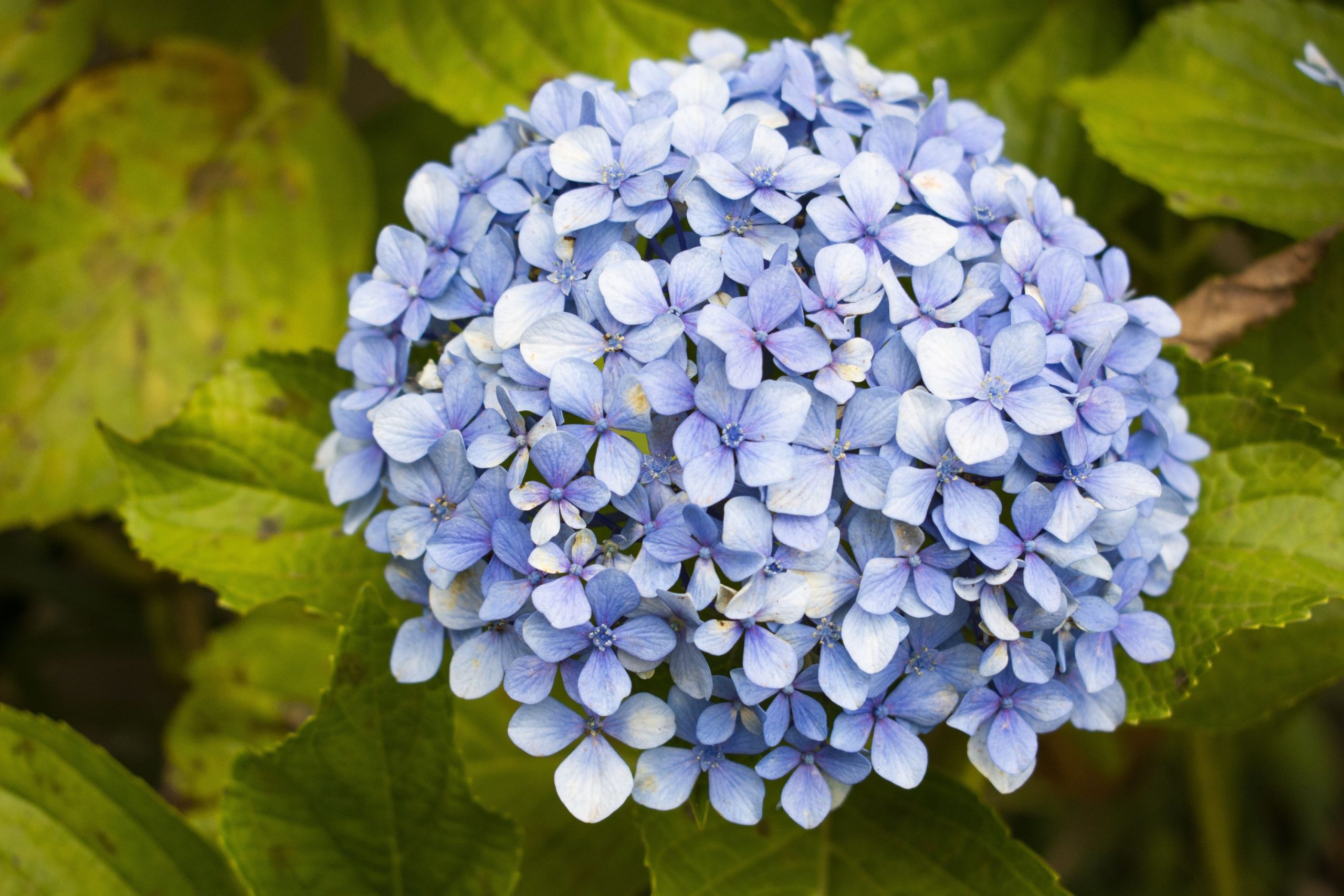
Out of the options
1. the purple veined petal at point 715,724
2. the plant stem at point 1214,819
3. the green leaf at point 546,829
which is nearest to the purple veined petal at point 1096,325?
the purple veined petal at point 715,724

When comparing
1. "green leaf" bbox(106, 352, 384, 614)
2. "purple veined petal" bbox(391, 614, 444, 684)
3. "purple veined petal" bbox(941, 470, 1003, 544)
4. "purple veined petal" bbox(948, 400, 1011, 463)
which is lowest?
"green leaf" bbox(106, 352, 384, 614)

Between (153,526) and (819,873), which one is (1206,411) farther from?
(153,526)

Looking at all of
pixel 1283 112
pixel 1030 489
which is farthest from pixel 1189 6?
pixel 1030 489

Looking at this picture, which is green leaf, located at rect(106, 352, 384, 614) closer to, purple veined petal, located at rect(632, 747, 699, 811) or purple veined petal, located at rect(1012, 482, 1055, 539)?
purple veined petal, located at rect(632, 747, 699, 811)

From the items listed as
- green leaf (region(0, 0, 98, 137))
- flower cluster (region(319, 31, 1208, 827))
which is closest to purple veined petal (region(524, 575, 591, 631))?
flower cluster (region(319, 31, 1208, 827))

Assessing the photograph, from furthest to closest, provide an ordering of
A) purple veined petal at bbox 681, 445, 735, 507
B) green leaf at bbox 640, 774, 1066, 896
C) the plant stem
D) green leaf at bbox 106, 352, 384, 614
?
the plant stem → green leaf at bbox 106, 352, 384, 614 → green leaf at bbox 640, 774, 1066, 896 → purple veined petal at bbox 681, 445, 735, 507

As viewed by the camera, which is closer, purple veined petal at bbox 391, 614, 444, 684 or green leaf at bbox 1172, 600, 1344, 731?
purple veined petal at bbox 391, 614, 444, 684

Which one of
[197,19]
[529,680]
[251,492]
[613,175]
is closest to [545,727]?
[529,680]

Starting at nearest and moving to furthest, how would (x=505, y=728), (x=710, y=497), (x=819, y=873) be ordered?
(x=710, y=497) < (x=819, y=873) < (x=505, y=728)
